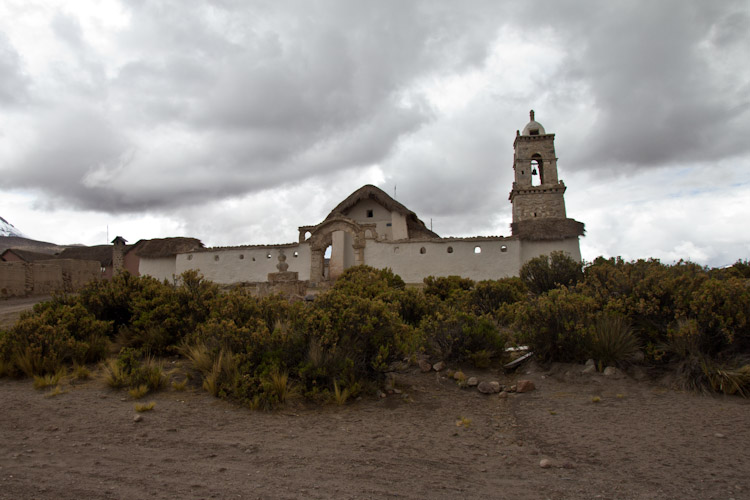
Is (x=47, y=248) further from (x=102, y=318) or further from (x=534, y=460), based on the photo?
(x=534, y=460)

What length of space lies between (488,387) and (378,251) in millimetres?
14978

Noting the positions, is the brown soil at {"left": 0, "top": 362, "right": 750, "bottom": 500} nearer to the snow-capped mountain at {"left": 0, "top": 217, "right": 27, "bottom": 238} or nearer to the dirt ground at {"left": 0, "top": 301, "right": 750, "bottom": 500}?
the dirt ground at {"left": 0, "top": 301, "right": 750, "bottom": 500}

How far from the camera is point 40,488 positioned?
2863 mm

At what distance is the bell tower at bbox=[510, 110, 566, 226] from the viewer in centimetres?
2964

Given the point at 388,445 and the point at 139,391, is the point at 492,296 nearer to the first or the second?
the point at 388,445

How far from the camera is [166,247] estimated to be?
23953 mm

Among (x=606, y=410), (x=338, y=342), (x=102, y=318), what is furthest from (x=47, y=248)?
(x=606, y=410)

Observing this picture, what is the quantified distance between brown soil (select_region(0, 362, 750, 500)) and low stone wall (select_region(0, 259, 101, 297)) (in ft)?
37.5

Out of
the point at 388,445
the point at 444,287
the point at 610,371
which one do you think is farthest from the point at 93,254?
the point at 610,371

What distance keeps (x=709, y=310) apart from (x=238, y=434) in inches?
216

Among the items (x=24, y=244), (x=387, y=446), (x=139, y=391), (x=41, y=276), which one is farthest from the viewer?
(x=24, y=244)

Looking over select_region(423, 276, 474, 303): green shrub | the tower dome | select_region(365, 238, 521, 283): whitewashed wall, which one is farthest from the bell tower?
select_region(423, 276, 474, 303): green shrub

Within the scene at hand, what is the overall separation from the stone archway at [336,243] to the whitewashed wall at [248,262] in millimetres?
429

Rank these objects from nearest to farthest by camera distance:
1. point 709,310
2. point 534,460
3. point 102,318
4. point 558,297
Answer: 1. point 534,460
2. point 709,310
3. point 558,297
4. point 102,318
